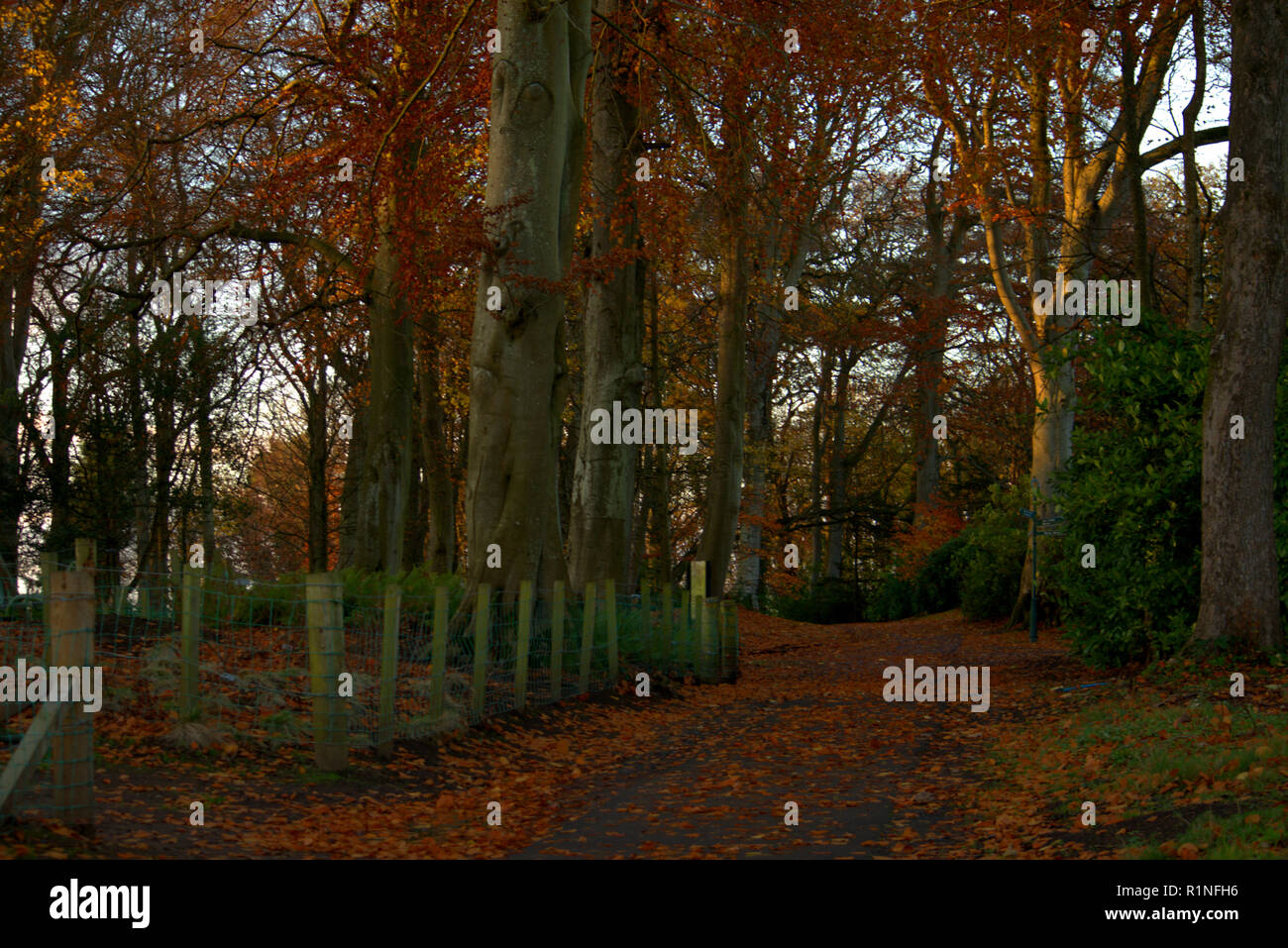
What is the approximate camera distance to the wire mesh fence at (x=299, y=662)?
7.54 metres

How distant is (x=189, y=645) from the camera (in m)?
8.63

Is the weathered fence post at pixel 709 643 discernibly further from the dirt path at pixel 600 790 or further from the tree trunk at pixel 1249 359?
the tree trunk at pixel 1249 359

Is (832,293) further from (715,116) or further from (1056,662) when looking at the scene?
(1056,662)

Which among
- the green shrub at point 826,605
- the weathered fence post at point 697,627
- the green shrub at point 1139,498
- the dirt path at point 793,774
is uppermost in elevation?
the green shrub at point 1139,498

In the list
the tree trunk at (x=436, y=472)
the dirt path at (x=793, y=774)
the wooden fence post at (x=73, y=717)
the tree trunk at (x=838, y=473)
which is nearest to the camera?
the wooden fence post at (x=73, y=717)

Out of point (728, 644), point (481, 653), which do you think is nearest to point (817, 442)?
point (728, 644)

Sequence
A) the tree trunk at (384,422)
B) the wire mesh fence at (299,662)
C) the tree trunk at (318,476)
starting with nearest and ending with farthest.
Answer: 1. the wire mesh fence at (299,662)
2. the tree trunk at (384,422)
3. the tree trunk at (318,476)

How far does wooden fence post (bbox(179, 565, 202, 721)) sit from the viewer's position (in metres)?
8.58

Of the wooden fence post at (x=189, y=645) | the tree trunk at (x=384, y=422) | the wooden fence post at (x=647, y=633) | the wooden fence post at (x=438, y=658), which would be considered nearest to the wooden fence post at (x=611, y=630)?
the wooden fence post at (x=647, y=633)

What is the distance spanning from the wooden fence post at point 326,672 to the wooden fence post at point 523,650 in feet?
10.2

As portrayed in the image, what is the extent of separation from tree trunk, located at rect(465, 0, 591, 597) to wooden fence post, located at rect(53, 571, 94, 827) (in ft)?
21.4

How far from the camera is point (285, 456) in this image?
48.1 m

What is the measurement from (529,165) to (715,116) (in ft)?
21.9

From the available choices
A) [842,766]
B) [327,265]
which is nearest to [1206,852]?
[842,766]
